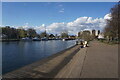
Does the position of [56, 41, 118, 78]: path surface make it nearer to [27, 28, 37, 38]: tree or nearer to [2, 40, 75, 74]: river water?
[2, 40, 75, 74]: river water

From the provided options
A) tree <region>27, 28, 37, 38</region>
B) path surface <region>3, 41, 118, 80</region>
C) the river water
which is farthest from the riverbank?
tree <region>27, 28, 37, 38</region>

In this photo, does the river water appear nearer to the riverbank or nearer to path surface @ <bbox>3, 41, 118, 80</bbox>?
the riverbank

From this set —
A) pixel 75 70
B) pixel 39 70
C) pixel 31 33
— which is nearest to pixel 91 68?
pixel 75 70

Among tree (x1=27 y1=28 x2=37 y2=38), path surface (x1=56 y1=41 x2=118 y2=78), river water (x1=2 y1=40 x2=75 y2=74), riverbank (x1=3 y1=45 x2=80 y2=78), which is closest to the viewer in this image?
path surface (x1=56 y1=41 x2=118 y2=78)

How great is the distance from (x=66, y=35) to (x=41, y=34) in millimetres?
30147

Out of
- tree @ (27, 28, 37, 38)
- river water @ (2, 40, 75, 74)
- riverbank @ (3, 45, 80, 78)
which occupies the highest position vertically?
tree @ (27, 28, 37, 38)

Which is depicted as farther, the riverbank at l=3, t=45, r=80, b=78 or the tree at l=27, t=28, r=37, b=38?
the tree at l=27, t=28, r=37, b=38

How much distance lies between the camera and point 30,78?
30.6 ft

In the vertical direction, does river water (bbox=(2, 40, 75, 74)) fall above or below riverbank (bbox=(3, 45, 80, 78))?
below

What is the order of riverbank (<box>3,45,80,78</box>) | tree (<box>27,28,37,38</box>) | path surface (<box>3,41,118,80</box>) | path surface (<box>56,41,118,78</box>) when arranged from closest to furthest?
path surface (<box>56,41,118,78</box>), path surface (<box>3,41,118,80</box>), riverbank (<box>3,45,80,78</box>), tree (<box>27,28,37,38</box>)

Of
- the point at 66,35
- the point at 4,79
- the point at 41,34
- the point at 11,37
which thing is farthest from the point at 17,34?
the point at 4,79

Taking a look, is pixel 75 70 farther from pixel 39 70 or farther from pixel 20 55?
pixel 20 55

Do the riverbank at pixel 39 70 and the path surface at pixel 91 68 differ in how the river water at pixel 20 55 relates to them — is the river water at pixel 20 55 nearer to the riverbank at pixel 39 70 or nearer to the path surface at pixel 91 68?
the riverbank at pixel 39 70

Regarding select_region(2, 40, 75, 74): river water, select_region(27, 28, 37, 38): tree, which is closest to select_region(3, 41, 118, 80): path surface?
select_region(2, 40, 75, 74): river water
